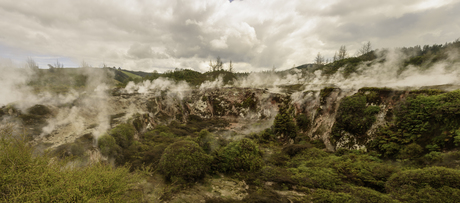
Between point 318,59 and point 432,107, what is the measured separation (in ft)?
251

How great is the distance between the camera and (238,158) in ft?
42.7

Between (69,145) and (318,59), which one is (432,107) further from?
(318,59)

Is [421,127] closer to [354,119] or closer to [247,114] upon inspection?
[354,119]

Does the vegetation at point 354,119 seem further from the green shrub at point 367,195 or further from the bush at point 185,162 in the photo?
the bush at point 185,162

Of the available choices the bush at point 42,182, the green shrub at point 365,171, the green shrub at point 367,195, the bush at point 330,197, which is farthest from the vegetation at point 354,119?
the bush at point 42,182

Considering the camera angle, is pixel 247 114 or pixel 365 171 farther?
pixel 247 114

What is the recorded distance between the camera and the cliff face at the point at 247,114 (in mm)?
13375

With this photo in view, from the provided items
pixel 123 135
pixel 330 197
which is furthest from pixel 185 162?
pixel 330 197

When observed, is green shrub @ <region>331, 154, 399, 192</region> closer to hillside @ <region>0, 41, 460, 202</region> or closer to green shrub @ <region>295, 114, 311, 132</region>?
hillside @ <region>0, 41, 460, 202</region>

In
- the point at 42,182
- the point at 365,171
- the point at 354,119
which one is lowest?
the point at 365,171

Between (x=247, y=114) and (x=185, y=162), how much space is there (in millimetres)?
20039

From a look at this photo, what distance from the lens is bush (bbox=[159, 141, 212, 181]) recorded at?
38.3ft

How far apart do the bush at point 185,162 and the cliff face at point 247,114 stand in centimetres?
670

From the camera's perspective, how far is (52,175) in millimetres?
5035
